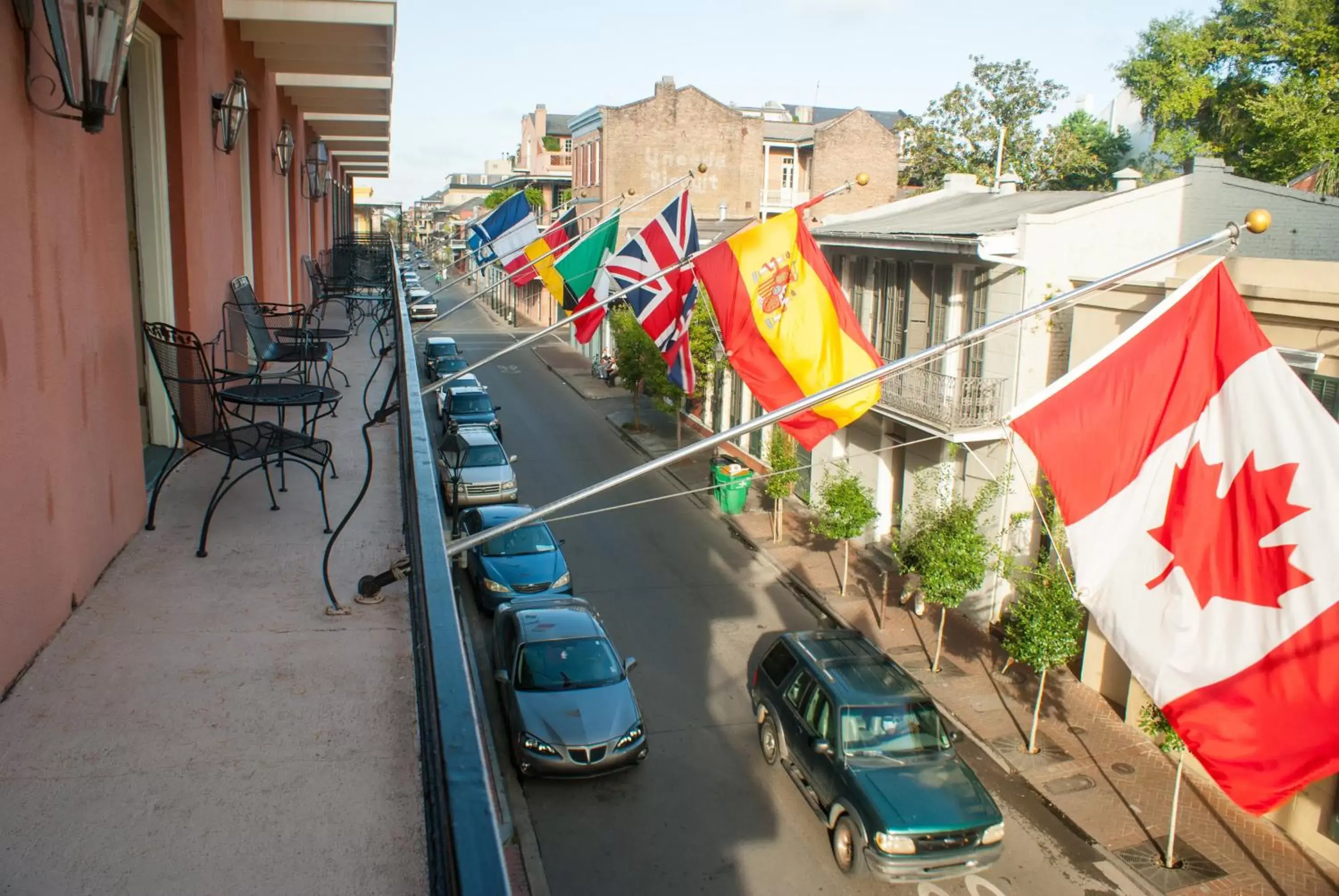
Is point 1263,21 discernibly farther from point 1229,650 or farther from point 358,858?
point 358,858

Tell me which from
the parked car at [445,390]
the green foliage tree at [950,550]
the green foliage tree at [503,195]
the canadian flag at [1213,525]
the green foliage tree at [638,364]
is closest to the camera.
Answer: the canadian flag at [1213,525]

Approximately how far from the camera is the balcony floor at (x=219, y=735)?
126 inches

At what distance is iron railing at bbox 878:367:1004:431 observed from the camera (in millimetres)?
19188

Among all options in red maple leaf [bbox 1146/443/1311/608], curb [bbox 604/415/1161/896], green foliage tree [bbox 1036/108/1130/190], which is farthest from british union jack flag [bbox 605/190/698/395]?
green foliage tree [bbox 1036/108/1130/190]

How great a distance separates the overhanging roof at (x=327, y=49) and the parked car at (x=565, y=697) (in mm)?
8173

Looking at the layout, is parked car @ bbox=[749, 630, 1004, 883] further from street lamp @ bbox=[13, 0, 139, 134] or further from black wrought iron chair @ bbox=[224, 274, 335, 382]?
street lamp @ bbox=[13, 0, 139, 134]

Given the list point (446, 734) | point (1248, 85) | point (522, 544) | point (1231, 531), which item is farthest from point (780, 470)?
point (1248, 85)

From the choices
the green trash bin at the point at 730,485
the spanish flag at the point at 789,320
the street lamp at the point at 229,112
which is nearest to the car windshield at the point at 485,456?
the green trash bin at the point at 730,485

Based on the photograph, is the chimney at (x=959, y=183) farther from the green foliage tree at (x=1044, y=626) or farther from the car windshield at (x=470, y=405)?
the green foliage tree at (x=1044, y=626)

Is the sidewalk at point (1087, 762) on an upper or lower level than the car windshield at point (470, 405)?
lower

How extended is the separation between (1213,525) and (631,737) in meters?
9.82

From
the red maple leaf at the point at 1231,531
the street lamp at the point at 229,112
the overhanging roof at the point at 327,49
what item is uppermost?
the overhanging roof at the point at 327,49

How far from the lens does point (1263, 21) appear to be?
42.5m

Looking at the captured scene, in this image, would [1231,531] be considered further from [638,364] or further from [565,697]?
[638,364]
